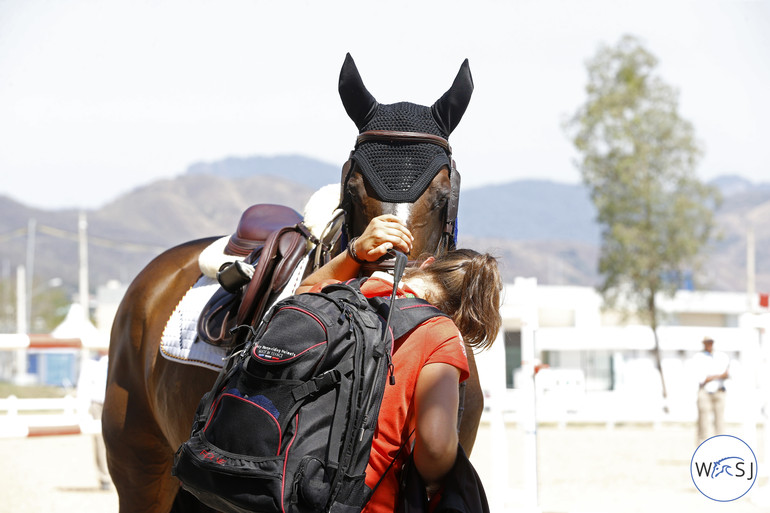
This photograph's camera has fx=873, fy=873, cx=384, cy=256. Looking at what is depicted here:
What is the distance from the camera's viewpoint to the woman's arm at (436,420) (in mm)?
1908

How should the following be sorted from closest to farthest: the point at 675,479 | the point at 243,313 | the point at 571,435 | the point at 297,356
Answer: the point at 297,356, the point at 243,313, the point at 675,479, the point at 571,435

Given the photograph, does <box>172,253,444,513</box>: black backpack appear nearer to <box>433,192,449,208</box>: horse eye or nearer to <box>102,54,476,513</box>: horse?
<box>102,54,476,513</box>: horse

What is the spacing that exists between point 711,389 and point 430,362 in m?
10.7

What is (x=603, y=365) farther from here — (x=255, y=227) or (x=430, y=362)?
(x=430, y=362)

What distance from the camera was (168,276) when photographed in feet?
14.1

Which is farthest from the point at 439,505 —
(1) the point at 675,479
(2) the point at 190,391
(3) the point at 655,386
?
(3) the point at 655,386

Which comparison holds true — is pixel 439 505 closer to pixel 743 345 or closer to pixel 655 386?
pixel 743 345

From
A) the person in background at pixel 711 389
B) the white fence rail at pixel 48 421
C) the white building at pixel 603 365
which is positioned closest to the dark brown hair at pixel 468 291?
the white building at pixel 603 365

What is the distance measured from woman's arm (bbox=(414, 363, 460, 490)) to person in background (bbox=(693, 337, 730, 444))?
34.7 feet

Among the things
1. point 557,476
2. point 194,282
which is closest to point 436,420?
point 194,282

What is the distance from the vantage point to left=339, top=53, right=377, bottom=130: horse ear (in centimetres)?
294

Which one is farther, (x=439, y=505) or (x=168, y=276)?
(x=168, y=276)

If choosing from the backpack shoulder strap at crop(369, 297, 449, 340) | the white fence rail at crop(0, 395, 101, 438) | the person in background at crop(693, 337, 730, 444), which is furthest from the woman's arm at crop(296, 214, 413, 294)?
the person in background at crop(693, 337, 730, 444)

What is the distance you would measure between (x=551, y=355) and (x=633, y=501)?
23595 millimetres
